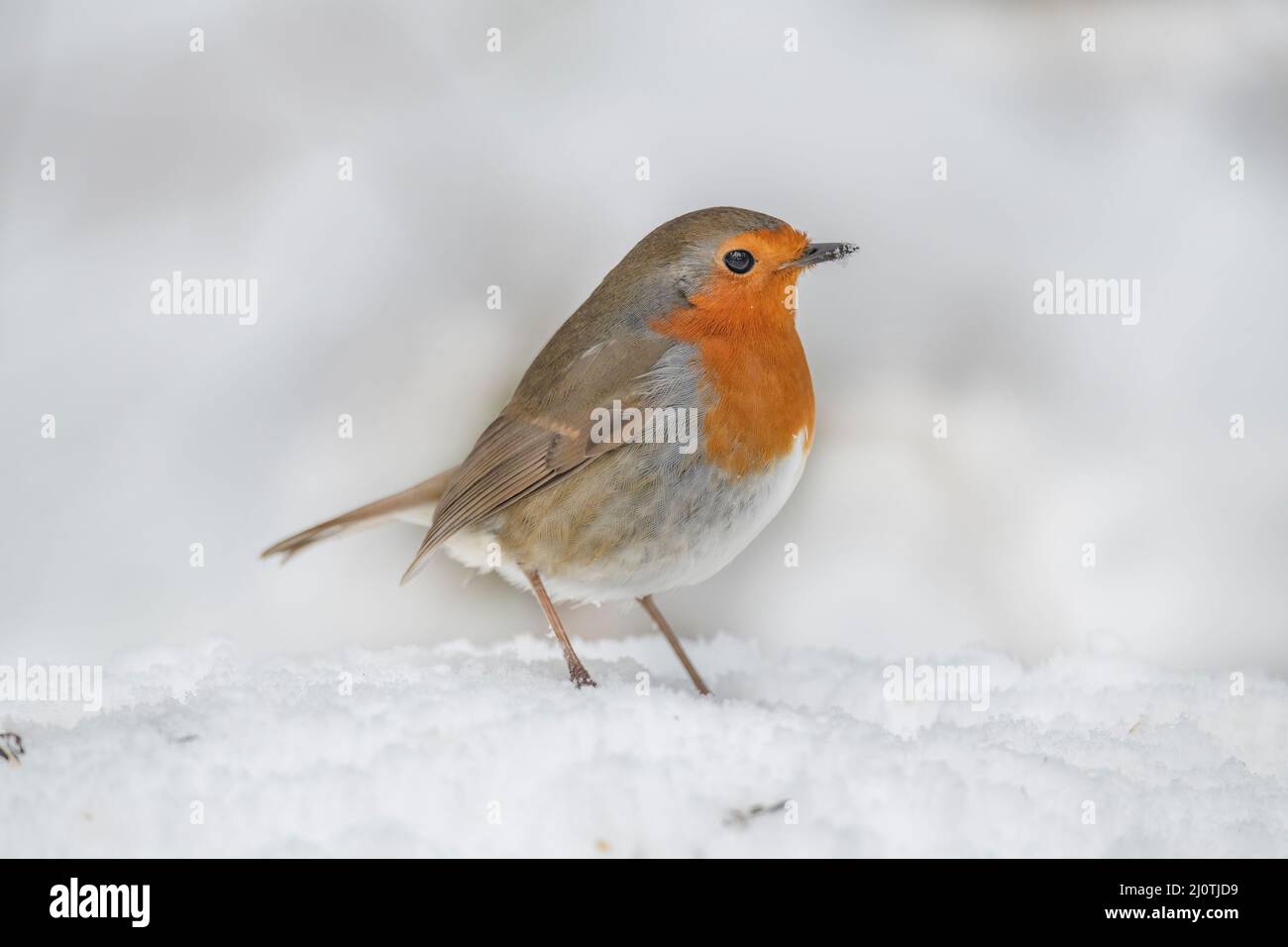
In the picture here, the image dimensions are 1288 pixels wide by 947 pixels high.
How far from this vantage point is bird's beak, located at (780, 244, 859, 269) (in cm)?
300

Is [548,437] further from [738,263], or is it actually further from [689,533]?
[738,263]

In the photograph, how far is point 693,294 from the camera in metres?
3.06

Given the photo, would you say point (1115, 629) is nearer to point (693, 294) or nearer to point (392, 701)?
point (693, 294)

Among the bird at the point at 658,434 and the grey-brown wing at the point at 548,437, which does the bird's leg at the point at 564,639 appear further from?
the grey-brown wing at the point at 548,437

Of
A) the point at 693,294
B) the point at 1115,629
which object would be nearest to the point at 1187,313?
the point at 1115,629

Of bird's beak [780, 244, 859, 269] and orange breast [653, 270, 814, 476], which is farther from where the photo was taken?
bird's beak [780, 244, 859, 269]

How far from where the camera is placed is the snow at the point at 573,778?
2.04 meters

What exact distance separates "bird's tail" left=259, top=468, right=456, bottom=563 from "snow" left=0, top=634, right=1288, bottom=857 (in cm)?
65

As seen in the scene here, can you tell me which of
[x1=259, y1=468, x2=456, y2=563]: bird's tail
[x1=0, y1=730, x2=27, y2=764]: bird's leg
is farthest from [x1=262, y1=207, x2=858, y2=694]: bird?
[x1=0, y1=730, x2=27, y2=764]: bird's leg

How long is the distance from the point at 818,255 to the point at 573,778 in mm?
1447

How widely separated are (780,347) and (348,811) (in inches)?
59.7

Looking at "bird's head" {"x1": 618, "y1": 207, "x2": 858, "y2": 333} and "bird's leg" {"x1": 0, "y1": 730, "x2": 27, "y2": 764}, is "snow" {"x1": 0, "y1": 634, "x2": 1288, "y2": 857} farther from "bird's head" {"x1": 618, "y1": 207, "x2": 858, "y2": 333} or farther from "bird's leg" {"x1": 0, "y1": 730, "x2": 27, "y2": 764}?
"bird's head" {"x1": 618, "y1": 207, "x2": 858, "y2": 333}

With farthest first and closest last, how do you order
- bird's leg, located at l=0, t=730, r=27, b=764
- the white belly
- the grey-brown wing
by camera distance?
the grey-brown wing
the white belly
bird's leg, located at l=0, t=730, r=27, b=764

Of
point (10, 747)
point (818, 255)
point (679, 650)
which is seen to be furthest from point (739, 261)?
point (10, 747)
